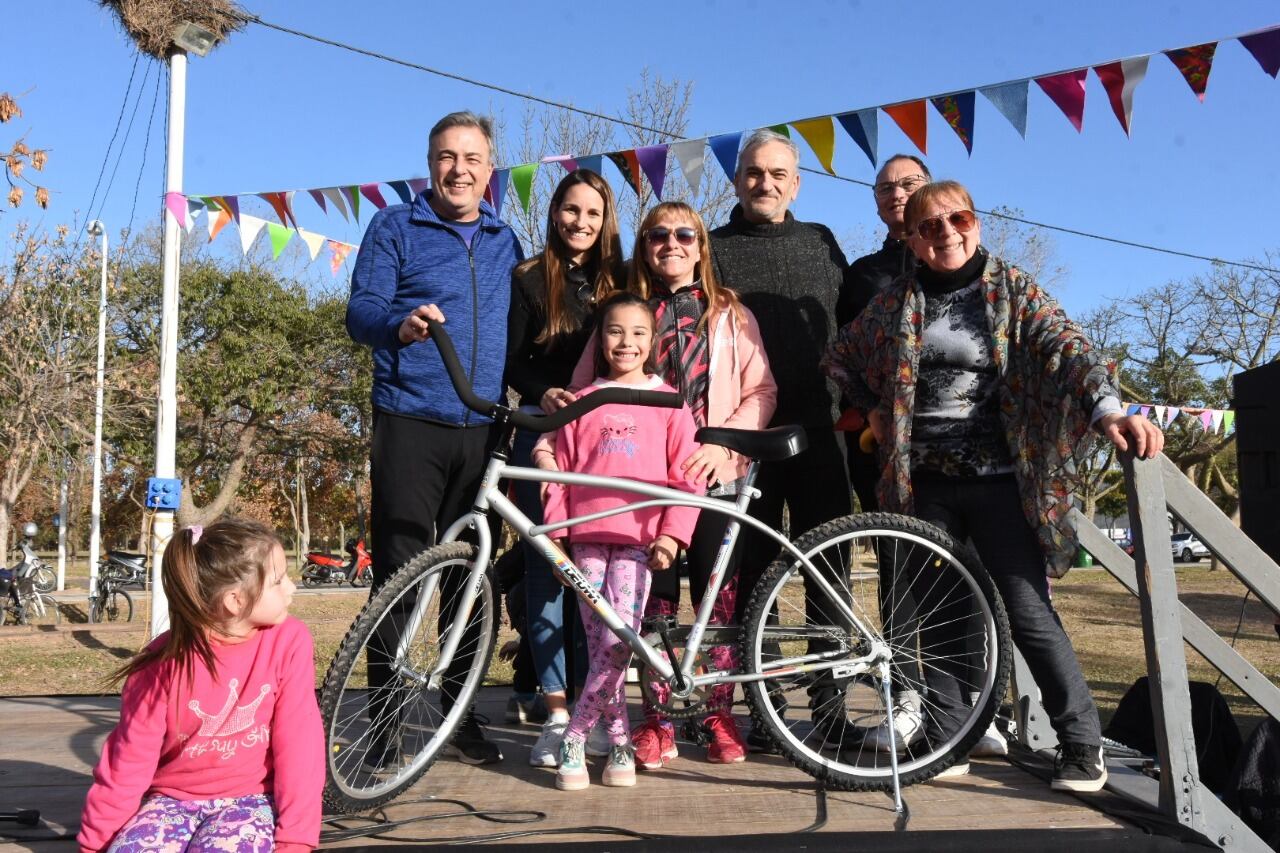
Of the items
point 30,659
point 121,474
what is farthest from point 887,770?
point 121,474

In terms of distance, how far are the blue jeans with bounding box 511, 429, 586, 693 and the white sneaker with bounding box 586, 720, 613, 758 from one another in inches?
6.6

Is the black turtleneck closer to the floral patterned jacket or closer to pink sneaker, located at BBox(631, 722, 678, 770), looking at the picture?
the floral patterned jacket

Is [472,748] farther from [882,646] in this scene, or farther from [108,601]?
[108,601]

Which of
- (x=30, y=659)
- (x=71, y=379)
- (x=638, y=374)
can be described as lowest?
(x=30, y=659)

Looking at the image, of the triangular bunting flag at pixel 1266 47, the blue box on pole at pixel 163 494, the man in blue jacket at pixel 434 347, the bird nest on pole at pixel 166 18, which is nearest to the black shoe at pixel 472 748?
the man in blue jacket at pixel 434 347

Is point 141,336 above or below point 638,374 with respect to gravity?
above

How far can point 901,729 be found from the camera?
304 cm

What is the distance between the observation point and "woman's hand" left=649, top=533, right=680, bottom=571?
285cm

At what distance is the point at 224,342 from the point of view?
2212 cm

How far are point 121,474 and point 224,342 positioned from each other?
16574 mm

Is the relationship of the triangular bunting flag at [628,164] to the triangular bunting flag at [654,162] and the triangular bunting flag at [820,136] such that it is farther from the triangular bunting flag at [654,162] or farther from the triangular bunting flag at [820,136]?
the triangular bunting flag at [820,136]

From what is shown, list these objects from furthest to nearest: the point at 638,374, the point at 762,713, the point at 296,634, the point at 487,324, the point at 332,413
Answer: the point at 332,413, the point at 487,324, the point at 638,374, the point at 762,713, the point at 296,634

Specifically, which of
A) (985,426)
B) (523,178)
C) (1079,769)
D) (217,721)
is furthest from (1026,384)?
(523,178)

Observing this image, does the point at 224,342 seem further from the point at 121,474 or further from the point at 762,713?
the point at 762,713
